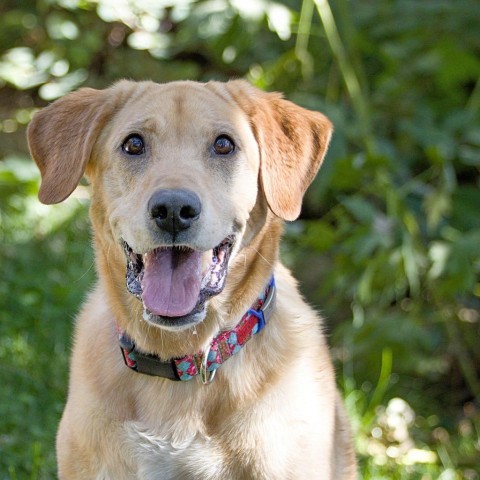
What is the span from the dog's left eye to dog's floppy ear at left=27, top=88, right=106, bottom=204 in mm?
411

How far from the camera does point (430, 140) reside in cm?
509

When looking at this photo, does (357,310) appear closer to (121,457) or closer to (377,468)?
(377,468)

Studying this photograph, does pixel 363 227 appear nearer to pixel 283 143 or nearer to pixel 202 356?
pixel 283 143

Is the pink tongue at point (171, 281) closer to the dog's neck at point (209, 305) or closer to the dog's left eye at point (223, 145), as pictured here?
the dog's neck at point (209, 305)

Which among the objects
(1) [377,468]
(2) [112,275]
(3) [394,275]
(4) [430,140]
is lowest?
(1) [377,468]

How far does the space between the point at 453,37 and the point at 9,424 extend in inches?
120

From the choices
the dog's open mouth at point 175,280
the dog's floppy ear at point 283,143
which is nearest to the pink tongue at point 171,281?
the dog's open mouth at point 175,280

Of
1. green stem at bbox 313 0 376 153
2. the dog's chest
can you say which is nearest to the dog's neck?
the dog's chest

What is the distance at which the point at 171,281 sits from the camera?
3062mm

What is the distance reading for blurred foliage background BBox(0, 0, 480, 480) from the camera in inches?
184

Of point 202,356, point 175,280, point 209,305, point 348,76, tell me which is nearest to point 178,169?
point 175,280

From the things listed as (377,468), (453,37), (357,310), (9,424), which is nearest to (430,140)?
(453,37)

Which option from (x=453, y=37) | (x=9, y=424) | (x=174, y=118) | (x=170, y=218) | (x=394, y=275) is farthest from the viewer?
(x=453, y=37)

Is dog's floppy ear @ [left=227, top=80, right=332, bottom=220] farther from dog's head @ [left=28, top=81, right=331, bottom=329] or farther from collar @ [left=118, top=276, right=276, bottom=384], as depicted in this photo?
collar @ [left=118, top=276, right=276, bottom=384]
